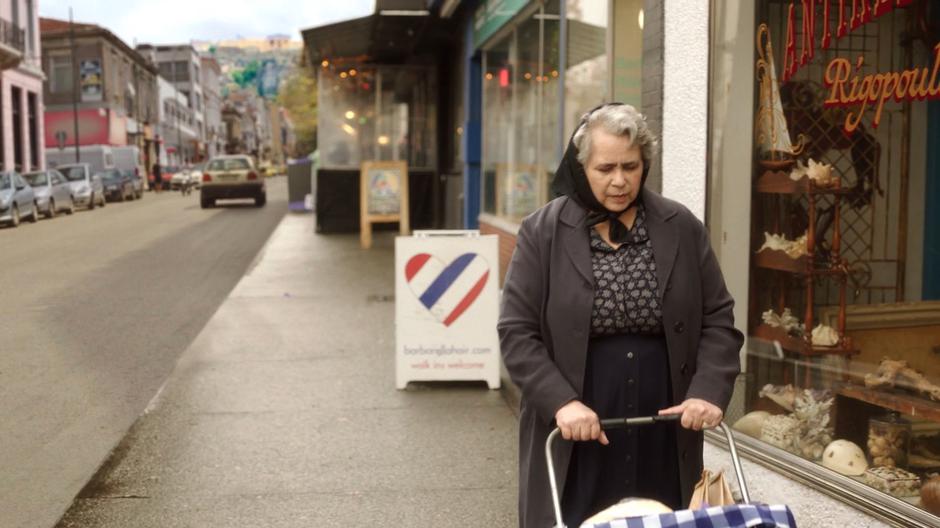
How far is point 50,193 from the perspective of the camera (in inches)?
924

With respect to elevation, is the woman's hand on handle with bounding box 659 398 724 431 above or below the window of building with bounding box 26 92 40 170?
below

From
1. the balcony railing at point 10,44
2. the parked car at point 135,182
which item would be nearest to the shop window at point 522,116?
the balcony railing at point 10,44

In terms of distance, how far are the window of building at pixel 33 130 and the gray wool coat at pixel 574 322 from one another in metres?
41.9

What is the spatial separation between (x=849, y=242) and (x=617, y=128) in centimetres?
223

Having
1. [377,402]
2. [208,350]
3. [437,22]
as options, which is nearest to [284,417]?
[377,402]

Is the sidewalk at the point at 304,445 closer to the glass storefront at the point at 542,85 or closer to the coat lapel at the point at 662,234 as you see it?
the coat lapel at the point at 662,234

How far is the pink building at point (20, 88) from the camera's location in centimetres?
3797

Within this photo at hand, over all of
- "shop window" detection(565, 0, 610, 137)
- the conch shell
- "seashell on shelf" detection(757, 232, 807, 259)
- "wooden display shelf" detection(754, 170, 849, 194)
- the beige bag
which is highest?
"shop window" detection(565, 0, 610, 137)

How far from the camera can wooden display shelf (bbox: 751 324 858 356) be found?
192 inches

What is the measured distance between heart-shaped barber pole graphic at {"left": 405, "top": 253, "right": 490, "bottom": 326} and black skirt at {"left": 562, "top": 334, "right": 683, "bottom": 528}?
15.2ft

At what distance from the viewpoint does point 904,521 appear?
3.95m

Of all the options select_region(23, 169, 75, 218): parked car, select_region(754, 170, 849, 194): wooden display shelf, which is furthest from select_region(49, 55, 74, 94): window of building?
select_region(754, 170, 849, 194): wooden display shelf

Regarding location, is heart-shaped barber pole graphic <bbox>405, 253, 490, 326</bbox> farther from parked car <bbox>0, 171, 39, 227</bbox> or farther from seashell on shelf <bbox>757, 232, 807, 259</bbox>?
parked car <bbox>0, 171, 39, 227</bbox>

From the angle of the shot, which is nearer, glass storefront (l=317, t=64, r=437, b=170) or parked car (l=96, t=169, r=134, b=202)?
glass storefront (l=317, t=64, r=437, b=170)
